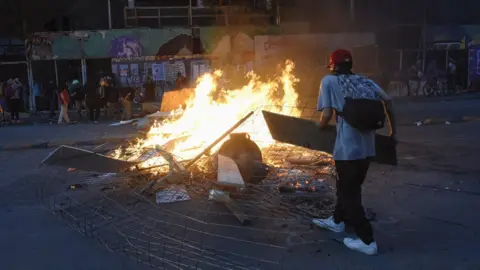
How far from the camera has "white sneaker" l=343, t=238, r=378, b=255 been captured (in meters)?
4.77

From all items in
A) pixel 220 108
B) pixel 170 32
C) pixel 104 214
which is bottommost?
pixel 104 214

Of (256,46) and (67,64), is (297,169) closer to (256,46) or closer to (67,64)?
(256,46)

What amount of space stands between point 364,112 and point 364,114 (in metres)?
0.02

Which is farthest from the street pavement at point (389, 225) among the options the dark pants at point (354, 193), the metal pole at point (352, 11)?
the metal pole at point (352, 11)

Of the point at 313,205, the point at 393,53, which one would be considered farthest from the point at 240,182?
the point at 393,53

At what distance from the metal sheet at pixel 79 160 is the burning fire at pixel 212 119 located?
183 cm

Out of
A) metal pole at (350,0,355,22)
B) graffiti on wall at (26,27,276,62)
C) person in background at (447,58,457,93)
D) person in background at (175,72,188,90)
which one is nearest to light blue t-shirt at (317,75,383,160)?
person in background at (175,72,188,90)

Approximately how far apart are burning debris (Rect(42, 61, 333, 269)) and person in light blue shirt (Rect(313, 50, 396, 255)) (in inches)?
31.8

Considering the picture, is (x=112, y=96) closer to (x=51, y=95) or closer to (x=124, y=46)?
(x=51, y=95)

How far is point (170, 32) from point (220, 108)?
44.0 ft

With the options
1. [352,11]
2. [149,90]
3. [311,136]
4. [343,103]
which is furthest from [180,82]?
[343,103]

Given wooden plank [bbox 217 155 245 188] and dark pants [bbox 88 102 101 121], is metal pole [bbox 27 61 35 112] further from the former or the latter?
wooden plank [bbox 217 155 245 188]

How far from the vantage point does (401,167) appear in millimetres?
8758

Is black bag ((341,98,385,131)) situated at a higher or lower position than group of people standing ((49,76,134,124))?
higher
